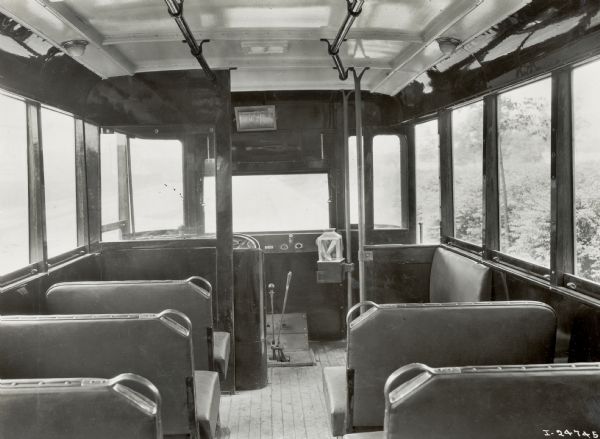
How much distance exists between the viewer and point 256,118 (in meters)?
5.86

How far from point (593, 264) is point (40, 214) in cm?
322

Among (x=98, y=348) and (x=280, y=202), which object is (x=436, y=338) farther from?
(x=280, y=202)

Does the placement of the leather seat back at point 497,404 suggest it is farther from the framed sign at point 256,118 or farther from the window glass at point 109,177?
the framed sign at point 256,118

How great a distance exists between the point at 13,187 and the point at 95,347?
1399mm

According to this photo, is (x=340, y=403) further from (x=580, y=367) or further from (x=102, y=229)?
(x=102, y=229)

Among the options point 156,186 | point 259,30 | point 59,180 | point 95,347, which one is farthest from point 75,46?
point 95,347

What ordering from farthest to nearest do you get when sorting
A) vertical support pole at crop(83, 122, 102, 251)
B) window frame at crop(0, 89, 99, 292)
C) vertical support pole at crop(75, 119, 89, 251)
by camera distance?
vertical support pole at crop(83, 122, 102, 251), vertical support pole at crop(75, 119, 89, 251), window frame at crop(0, 89, 99, 292)

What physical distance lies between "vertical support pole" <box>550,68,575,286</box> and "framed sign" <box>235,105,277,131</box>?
10.8ft

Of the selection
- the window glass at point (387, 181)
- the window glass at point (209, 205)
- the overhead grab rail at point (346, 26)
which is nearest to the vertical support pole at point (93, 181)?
the window glass at point (209, 205)

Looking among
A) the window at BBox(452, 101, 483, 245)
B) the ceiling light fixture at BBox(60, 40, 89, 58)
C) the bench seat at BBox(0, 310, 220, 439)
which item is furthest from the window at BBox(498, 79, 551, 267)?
the ceiling light fixture at BBox(60, 40, 89, 58)

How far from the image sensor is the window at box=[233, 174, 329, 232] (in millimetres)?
6105

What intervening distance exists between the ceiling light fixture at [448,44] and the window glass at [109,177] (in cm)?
269

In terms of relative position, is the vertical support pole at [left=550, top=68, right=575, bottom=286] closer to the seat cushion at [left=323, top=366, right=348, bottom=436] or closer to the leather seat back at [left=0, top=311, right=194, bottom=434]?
the seat cushion at [left=323, top=366, right=348, bottom=436]

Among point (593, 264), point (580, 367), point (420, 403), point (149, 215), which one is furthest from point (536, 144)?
point (149, 215)
